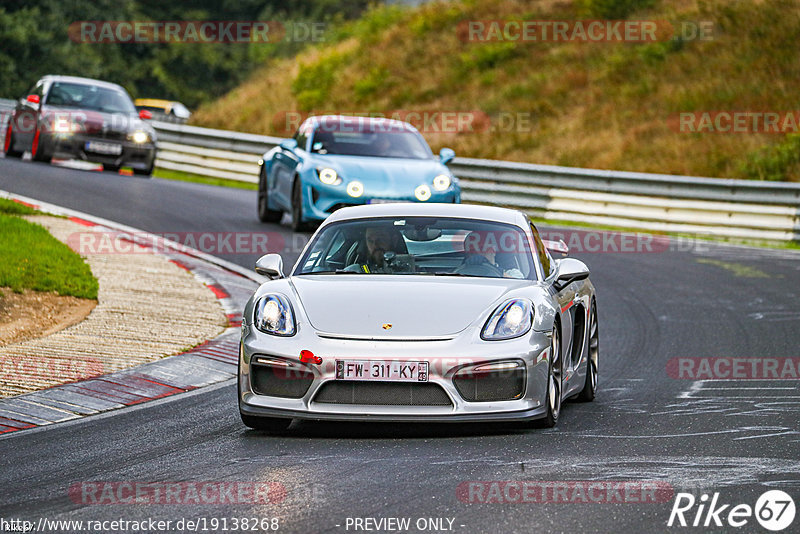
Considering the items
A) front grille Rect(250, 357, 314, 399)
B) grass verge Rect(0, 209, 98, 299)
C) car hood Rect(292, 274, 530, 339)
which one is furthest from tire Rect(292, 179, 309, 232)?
front grille Rect(250, 357, 314, 399)

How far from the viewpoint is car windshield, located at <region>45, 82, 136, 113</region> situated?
25.1 meters

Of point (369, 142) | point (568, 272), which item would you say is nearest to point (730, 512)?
point (568, 272)

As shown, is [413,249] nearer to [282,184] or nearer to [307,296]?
[307,296]

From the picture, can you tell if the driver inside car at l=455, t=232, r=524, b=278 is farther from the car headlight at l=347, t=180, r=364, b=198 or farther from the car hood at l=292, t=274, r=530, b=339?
the car headlight at l=347, t=180, r=364, b=198

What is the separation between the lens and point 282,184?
1841 centimetres

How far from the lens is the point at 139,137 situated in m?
24.9

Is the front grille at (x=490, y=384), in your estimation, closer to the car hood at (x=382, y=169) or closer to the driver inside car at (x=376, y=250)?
the driver inside car at (x=376, y=250)

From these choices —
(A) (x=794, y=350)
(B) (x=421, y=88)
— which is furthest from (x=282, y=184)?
(B) (x=421, y=88)

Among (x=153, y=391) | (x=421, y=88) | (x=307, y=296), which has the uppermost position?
(x=421, y=88)

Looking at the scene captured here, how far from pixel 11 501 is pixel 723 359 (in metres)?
6.60

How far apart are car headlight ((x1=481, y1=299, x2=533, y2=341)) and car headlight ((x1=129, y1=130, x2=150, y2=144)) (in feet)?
59.8

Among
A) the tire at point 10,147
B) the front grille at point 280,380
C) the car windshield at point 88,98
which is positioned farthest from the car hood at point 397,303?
the tire at point 10,147

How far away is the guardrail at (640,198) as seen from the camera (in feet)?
69.6

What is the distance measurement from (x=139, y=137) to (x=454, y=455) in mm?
19077
